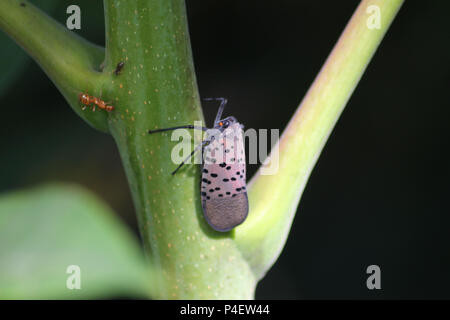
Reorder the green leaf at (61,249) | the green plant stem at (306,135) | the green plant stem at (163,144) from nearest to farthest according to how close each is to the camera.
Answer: the green leaf at (61,249)
the green plant stem at (163,144)
the green plant stem at (306,135)

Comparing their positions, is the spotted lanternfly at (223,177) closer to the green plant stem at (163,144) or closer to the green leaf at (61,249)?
the green plant stem at (163,144)

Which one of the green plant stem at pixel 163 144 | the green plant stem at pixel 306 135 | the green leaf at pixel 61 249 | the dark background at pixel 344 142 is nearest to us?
the green leaf at pixel 61 249

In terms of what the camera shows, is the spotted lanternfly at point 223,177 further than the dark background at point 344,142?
No

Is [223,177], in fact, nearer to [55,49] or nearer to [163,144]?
[163,144]

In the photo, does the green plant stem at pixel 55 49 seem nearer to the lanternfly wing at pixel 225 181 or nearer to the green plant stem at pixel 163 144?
the green plant stem at pixel 163 144

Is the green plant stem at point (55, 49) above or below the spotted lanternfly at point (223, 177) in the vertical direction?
above

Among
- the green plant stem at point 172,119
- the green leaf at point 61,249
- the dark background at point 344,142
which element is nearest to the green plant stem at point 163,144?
the green plant stem at point 172,119

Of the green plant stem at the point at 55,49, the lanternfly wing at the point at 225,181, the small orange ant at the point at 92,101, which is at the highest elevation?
the green plant stem at the point at 55,49
